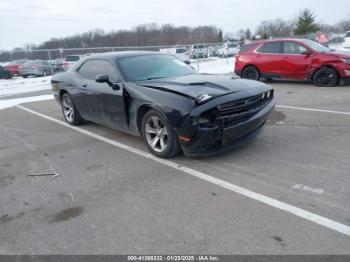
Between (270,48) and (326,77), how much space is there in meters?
2.17

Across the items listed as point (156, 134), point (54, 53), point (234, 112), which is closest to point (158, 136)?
point (156, 134)

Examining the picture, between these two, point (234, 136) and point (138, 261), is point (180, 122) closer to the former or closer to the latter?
point (234, 136)

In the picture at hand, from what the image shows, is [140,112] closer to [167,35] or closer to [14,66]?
[14,66]

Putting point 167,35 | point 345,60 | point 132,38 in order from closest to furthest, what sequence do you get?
1. point 345,60
2. point 132,38
3. point 167,35

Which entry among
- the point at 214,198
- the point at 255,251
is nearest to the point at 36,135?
the point at 214,198

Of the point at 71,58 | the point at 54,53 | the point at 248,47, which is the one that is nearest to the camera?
the point at 248,47

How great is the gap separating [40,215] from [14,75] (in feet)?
74.3

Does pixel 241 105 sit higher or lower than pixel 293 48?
lower

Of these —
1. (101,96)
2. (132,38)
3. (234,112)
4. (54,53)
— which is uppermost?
(132,38)

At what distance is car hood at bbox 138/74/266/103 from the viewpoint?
4039mm

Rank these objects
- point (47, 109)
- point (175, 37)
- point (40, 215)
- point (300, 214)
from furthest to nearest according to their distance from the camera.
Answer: point (175, 37) → point (47, 109) → point (40, 215) → point (300, 214)

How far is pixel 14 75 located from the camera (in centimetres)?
2273

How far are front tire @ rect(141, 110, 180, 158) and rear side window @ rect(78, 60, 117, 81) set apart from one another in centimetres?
110

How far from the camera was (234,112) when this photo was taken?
4.10 metres
